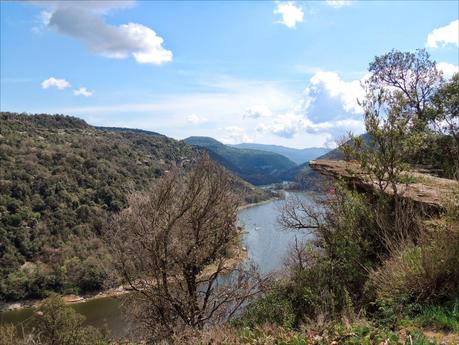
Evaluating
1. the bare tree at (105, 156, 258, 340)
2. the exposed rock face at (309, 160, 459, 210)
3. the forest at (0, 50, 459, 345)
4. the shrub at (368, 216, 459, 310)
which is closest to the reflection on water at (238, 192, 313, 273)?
the forest at (0, 50, 459, 345)

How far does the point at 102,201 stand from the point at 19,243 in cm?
2127

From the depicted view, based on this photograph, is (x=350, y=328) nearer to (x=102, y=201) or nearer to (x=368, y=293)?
(x=368, y=293)

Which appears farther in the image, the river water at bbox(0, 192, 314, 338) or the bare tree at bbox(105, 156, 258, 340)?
the river water at bbox(0, 192, 314, 338)

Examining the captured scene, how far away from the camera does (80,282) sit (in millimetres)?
67062

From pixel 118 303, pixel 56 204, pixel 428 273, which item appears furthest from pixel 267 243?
pixel 428 273

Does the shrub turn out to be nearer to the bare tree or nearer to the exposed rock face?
the exposed rock face

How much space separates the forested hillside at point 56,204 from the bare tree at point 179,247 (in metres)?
36.3

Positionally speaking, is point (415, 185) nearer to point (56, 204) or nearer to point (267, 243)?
point (267, 243)

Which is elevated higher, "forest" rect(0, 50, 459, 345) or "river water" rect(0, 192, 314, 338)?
"forest" rect(0, 50, 459, 345)

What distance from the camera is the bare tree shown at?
12.7 m

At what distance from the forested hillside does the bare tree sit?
3631 cm

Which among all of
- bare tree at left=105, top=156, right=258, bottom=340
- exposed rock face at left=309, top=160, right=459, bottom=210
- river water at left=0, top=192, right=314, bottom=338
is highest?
exposed rock face at left=309, top=160, right=459, bottom=210

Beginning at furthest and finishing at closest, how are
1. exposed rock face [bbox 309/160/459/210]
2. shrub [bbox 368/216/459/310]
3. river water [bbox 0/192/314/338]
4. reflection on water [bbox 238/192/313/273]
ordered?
reflection on water [bbox 238/192/313/273], river water [bbox 0/192/314/338], exposed rock face [bbox 309/160/459/210], shrub [bbox 368/216/459/310]

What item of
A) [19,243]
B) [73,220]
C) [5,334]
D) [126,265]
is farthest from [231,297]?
[73,220]
